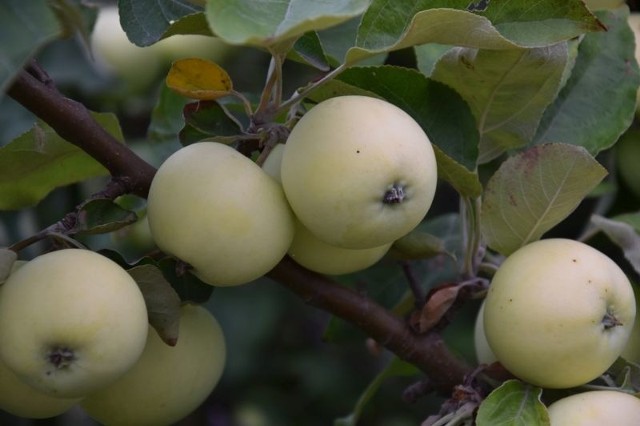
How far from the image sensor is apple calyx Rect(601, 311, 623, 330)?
76 centimetres

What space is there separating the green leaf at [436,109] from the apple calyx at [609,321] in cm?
16

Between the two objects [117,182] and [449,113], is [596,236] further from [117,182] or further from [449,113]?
[117,182]

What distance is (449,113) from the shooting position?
848mm

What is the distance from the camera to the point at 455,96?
2.79 feet

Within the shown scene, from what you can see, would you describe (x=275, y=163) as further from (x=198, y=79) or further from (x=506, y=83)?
(x=506, y=83)

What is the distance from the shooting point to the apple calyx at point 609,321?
2.49 feet

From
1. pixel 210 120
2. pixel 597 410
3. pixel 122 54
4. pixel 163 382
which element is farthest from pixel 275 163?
pixel 122 54

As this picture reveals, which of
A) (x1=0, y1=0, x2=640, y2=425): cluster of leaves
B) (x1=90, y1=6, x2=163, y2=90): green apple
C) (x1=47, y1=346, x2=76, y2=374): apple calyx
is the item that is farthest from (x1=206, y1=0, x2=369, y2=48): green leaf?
(x1=90, y1=6, x2=163, y2=90): green apple

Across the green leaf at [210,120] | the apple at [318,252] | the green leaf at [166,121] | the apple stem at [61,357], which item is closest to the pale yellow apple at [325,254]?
the apple at [318,252]

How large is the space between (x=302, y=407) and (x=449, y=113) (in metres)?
1.14

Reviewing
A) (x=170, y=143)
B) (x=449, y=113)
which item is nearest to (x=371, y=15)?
(x=449, y=113)

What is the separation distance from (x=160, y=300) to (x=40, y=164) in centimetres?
21

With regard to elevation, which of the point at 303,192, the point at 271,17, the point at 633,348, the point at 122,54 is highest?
the point at 271,17

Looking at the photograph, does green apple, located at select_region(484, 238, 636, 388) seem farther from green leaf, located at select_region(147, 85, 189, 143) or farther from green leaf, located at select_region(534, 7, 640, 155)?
green leaf, located at select_region(147, 85, 189, 143)
